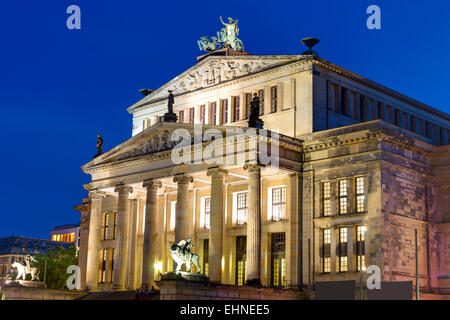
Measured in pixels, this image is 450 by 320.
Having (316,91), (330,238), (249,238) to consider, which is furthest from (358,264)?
(316,91)

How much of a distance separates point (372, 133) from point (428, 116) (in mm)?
21039

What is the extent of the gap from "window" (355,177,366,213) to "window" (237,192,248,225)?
10.6 meters

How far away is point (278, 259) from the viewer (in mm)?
56906

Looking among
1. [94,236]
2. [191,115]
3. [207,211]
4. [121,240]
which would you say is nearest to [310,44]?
[191,115]

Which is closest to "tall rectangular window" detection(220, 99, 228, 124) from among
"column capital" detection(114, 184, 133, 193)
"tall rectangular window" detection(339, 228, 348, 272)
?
→ "column capital" detection(114, 184, 133, 193)

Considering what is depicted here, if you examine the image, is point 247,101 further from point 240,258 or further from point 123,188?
point 240,258

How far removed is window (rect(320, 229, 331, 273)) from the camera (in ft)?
175

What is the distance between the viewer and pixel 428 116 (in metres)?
69.8

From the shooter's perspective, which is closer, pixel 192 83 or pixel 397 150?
pixel 397 150

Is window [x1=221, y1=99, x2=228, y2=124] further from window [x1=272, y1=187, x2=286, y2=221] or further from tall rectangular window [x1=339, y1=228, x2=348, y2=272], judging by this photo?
tall rectangular window [x1=339, y1=228, x2=348, y2=272]

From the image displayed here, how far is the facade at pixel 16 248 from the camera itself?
574 feet

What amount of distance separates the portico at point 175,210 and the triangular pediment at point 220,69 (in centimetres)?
847
